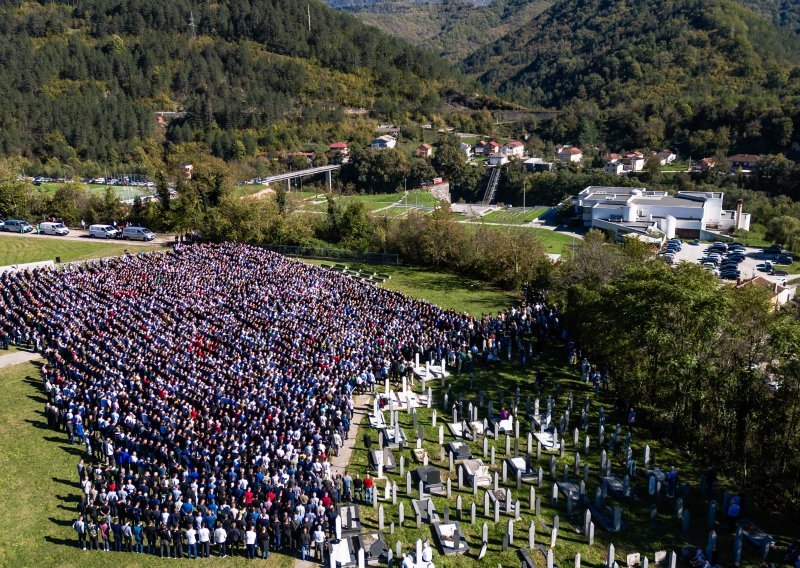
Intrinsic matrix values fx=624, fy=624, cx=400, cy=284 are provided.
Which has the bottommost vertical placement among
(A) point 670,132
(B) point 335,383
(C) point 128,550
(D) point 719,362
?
(C) point 128,550

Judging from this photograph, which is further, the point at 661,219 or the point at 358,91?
the point at 358,91

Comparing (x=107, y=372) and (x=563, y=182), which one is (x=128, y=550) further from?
(x=563, y=182)

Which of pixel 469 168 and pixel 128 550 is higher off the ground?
pixel 469 168

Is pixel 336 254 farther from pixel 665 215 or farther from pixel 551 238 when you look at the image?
pixel 665 215

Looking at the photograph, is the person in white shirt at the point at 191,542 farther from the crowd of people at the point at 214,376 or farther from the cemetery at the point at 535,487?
the cemetery at the point at 535,487

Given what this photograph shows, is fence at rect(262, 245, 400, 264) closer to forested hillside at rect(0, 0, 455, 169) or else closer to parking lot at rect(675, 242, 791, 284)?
parking lot at rect(675, 242, 791, 284)

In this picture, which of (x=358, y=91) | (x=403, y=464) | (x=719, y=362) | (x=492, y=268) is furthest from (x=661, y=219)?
(x=358, y=91)
